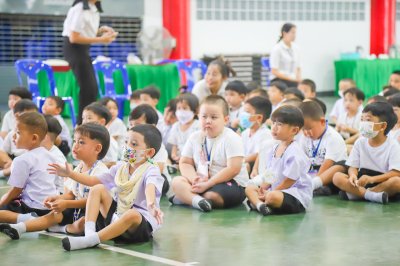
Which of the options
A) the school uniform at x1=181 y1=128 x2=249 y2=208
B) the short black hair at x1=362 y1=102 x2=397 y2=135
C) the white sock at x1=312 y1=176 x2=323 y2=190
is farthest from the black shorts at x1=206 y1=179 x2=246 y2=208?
the short black hair at x1=362 y1=102 x2=397 y2=135

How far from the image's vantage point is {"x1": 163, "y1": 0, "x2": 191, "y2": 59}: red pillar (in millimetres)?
14297

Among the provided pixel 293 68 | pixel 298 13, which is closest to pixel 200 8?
pixel 298 13

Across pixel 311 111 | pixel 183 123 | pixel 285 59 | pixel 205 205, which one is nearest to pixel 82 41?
pixel 183 123

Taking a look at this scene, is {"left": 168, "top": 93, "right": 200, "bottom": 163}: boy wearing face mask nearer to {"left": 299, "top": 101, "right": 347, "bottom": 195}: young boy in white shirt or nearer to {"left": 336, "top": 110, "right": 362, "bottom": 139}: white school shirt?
{"left": 299, "top": 101, "right": 347, "bottom": 195}: young boy in white shirt

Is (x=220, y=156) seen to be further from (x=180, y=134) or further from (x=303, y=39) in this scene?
(x=303, y=39)

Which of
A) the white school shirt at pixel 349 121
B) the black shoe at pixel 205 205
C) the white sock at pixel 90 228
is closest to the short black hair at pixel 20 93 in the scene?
the white school shirt at pixel 349 121

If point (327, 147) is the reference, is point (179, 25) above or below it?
above

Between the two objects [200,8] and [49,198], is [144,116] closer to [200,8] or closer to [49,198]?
[49,198]

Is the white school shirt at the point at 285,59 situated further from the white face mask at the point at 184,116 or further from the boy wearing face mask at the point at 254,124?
the boy wearing face mask at the point at 254,124

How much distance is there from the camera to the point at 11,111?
25.6 ft

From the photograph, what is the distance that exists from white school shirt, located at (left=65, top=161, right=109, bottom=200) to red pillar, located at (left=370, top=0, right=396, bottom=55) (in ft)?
43.5

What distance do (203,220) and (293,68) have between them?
567 centimetres

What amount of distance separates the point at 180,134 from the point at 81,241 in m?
3.23

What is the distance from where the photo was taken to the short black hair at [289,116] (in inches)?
207
